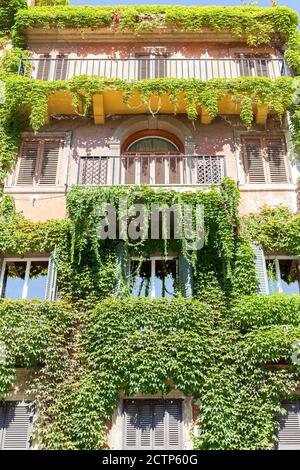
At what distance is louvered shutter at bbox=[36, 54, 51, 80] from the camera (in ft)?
61.6

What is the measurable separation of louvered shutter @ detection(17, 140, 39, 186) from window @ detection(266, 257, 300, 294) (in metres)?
7.30

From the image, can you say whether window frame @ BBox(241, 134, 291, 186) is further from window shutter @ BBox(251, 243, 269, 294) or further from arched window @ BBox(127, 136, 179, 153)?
window shutter @ BBox(251, 243, 269, 294)

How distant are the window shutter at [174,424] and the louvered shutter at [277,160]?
7239mm

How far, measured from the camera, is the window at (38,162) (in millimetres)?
16938

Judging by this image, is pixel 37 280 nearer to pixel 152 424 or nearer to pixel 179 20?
pixel 152 424

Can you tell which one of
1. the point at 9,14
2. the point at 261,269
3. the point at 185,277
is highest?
the point at 9,14

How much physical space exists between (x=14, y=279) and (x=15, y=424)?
3.86m

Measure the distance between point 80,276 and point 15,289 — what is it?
1799mm

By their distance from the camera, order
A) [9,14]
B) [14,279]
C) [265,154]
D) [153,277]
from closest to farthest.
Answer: [153,277] < [14,279] < [265,154] < [9,14]

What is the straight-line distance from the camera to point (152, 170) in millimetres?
17031

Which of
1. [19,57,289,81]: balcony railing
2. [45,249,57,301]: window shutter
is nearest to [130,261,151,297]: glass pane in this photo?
[45,249,57,301]: window shutter

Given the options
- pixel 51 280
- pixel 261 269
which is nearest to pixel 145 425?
pixel 51 280

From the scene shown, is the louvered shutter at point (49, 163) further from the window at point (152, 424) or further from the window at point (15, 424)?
the window at point (152, 424)

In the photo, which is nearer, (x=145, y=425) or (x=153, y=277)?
(x=145, y=425)
